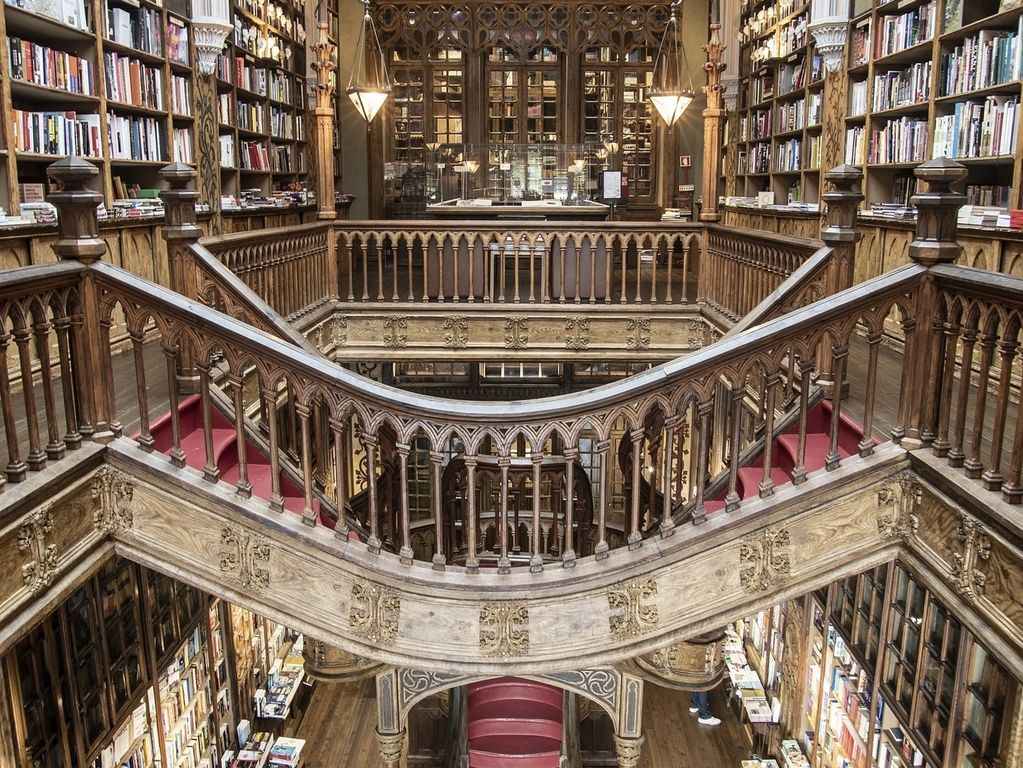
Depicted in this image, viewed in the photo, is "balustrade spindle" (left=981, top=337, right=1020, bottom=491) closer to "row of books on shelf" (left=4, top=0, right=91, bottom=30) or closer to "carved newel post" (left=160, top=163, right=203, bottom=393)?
"carved newel post" (left=160, top=163, right=203, bottom=393)

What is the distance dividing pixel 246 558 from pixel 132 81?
4.01 m

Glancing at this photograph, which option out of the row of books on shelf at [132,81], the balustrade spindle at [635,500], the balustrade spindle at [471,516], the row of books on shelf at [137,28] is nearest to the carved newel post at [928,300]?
the balustrade spindle at [635,500]

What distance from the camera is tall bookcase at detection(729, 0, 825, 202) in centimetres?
760

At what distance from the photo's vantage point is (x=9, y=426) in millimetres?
2342

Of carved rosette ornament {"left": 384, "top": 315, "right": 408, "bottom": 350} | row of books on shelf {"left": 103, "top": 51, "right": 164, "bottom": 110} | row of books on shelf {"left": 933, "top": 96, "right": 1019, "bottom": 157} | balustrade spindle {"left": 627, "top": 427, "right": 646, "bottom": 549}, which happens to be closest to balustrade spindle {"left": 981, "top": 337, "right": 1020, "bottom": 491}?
balustrade spindle {"left": 627, "top": 427, "right": 646, "bottom": 549}

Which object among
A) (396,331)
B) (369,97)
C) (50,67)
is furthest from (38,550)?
(369,97)

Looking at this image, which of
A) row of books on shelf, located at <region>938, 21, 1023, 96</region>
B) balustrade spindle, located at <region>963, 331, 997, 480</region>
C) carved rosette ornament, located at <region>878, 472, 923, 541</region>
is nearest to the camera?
balustrade spindle, located at <region>963, 331, 997, 480</region>

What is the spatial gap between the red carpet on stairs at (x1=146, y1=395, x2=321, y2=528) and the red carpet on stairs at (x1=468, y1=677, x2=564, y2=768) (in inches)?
83.7

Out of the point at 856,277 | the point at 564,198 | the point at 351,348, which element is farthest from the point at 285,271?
the point at 564,198

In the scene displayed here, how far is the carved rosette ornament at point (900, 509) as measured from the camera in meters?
2.72

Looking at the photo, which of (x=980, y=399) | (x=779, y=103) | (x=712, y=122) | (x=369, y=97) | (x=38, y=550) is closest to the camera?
(x=980, y=399)

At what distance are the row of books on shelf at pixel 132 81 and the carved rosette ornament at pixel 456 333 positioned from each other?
2461 millimetres

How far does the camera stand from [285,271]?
5633 mm

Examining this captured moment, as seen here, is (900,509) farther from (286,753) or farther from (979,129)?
(286,753)
